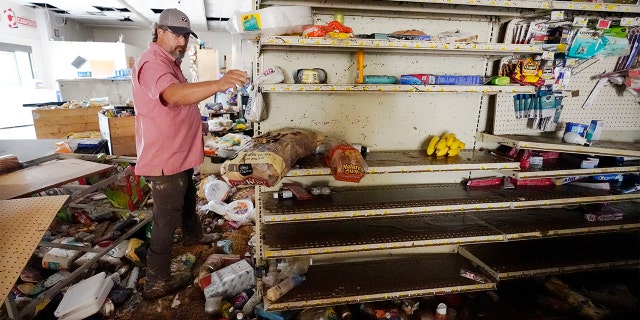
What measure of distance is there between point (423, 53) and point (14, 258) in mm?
2678

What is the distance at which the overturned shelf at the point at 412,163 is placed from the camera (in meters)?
2.03

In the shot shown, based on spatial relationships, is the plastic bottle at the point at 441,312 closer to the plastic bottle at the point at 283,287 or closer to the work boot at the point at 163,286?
the plastic bottle at the point at 283,287

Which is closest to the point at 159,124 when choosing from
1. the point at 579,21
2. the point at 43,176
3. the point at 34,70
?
the point at 43,176

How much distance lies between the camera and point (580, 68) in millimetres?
2607

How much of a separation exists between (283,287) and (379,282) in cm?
71

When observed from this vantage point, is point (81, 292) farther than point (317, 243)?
Yes

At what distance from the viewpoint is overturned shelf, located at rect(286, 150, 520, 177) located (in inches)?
79.9

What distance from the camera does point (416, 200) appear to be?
7.58ft

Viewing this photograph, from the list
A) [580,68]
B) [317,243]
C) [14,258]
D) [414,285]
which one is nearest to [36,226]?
[14,258]

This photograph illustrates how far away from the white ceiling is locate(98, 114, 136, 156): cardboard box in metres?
3.88

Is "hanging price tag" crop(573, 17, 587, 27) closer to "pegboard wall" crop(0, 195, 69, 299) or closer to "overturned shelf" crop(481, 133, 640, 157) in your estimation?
"overturned shelf" crop(481, 133, 640, 157)

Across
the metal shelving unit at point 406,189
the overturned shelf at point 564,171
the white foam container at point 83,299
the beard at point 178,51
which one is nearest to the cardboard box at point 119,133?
the white foam container at point 83,299

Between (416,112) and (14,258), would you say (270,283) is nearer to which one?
(14,258)

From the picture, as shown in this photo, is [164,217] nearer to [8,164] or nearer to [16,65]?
[8,164]
